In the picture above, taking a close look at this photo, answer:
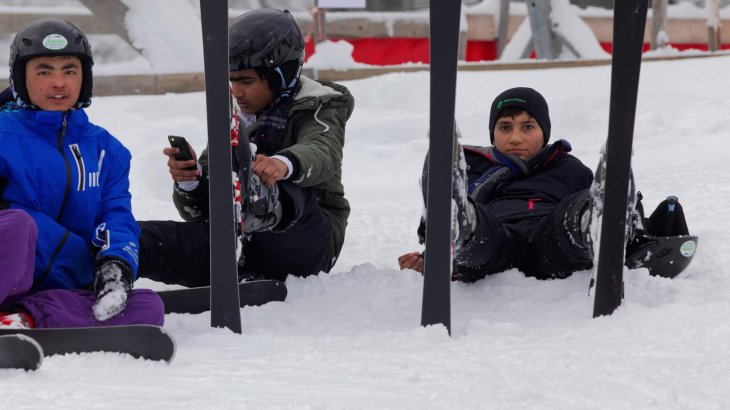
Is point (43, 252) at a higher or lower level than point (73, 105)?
lower

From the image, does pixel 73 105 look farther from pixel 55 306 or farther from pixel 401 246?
pixel 401 246

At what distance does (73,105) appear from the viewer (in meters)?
2.74

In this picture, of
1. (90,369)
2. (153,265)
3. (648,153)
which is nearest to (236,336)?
(90,369)

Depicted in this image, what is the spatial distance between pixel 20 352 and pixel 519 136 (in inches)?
80.7

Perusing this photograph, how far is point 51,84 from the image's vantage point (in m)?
2.69

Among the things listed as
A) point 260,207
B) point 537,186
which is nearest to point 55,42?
point 260,207

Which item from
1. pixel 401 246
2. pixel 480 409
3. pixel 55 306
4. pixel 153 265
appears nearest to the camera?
pixel 480 409

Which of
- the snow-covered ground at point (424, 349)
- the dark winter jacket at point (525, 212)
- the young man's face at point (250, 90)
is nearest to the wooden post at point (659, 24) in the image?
the snow-covered ground at point (424, 349)

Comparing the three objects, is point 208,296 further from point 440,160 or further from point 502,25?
point 502,25

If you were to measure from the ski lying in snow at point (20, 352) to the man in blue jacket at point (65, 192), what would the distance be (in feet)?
1.28

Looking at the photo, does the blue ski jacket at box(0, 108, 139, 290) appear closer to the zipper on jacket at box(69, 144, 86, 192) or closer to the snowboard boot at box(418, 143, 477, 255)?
the zipper on jacket at box(69, 144, 86, 192)

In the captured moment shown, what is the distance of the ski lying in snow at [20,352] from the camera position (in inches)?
79.2

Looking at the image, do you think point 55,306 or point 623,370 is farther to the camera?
point 55,306

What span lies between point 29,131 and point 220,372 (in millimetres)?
972
